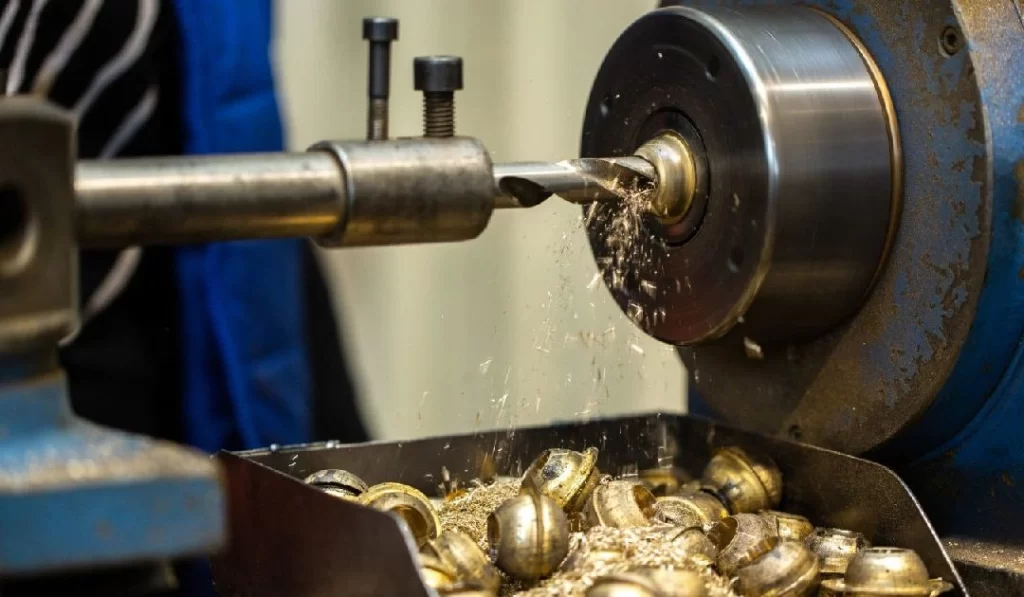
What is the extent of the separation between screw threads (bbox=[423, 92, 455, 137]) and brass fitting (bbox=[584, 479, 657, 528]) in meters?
0.25

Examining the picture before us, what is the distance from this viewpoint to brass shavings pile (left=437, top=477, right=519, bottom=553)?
0.90 m

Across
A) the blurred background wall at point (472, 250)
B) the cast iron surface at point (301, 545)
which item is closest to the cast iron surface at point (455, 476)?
the cast iron surface at point (301, 545)

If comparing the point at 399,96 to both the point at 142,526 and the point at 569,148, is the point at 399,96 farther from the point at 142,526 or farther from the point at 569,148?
the point at 142,526

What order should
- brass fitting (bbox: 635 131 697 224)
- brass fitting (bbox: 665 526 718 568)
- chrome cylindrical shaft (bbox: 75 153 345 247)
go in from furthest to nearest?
brass fitting (bbox: 635 131 697 224) → brass fitting (bbox: 665 526 718 568) → chrome cylindrical shaft (bbox: 75 153 345 247)

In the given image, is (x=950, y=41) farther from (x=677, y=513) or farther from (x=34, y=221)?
(x=34, y=221)

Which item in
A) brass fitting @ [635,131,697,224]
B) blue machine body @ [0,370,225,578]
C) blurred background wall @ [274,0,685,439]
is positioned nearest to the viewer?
blue machine body @ [0,370,225,578]

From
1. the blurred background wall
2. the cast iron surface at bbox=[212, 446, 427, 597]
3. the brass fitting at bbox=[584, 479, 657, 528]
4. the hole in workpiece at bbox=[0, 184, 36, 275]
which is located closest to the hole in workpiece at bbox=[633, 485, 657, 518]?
the brass fitting at bbox=[584, 479, 657, 528]

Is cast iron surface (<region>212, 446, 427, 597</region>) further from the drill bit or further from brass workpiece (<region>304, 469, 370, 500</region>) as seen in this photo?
the drill bit

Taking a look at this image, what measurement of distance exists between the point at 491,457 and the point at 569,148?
0.77m

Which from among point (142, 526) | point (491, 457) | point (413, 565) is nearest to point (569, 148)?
point (491, 457)

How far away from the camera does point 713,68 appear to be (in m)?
0.90

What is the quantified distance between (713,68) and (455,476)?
1.17 feet

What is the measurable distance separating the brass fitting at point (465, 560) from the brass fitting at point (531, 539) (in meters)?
0.01

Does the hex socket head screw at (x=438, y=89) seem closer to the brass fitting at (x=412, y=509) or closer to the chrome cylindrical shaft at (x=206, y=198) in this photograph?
the chrome cylindrical shaft at (x=206, y=198)
